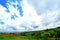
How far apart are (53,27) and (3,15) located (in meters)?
1.03

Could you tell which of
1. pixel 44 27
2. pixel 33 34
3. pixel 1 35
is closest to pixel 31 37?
pixel 33 34

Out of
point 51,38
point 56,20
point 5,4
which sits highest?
point 5,4

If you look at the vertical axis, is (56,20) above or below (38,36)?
above

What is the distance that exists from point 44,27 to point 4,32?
0.81 meters

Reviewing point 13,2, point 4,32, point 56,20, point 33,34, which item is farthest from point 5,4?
point 56,20

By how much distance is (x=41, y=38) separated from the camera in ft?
13.5

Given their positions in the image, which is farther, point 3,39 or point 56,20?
point 56,20

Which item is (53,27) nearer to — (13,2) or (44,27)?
(44,27)

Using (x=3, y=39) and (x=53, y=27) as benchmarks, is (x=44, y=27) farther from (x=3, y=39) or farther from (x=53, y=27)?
(x=3, y=39)

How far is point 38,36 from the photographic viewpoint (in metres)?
4.12

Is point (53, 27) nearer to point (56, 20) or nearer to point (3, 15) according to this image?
point (56, 20)

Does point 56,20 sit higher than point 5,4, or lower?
lower

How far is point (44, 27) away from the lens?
418cm

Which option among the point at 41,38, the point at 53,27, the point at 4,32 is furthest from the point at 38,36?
the point at 4,32
